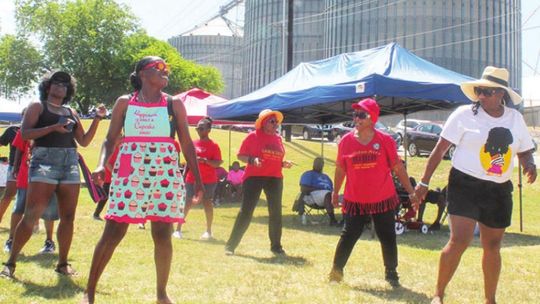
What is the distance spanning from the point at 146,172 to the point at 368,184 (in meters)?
2.27

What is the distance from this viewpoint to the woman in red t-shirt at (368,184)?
17.6 feet

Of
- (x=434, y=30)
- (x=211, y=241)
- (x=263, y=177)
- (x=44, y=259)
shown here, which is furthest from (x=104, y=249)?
(x=434, y=30)

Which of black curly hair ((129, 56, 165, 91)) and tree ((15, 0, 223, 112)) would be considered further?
tree ((15, 0, 223, 112))

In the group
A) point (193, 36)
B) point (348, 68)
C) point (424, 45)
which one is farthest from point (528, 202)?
point (193, 36)

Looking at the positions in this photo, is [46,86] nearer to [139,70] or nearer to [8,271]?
[139,70]

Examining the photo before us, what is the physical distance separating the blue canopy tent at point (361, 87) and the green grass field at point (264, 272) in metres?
2.33

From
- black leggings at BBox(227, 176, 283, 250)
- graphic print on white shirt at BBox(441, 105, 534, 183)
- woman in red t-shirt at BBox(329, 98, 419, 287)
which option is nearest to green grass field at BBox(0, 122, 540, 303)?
black leggings at BBox(227, 176, 283, 250)

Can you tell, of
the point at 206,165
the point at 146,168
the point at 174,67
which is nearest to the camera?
the point at 146,168

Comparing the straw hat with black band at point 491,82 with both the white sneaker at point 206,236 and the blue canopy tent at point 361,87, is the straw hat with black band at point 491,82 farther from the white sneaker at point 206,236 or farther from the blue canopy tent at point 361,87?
the white sneaker at point 206,236

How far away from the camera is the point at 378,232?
18.0 ft

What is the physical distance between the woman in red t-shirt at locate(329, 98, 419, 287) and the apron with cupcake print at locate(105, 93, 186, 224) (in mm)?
1978

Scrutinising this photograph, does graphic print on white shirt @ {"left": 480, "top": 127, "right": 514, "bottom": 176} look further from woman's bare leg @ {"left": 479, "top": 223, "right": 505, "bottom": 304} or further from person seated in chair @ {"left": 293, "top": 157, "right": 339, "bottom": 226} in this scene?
person seated in chair @ {"left": 293, "top": 157, "right": 339, "bottom": 226}

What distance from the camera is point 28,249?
261 inches

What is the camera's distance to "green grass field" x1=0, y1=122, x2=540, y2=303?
4.90 meters
